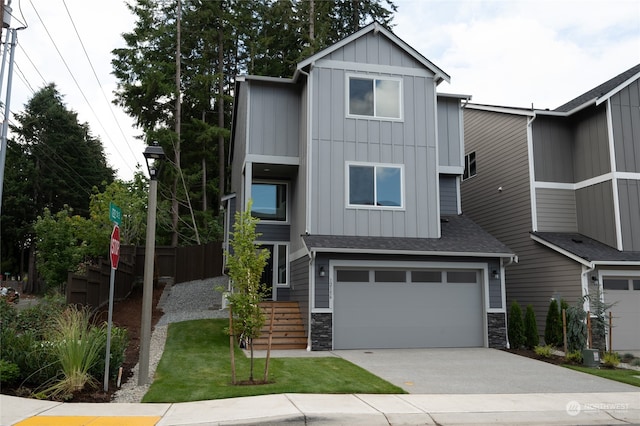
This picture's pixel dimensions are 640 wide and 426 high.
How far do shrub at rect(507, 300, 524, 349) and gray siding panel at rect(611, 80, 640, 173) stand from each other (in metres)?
5.71

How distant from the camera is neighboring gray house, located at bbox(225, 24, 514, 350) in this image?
13570mm

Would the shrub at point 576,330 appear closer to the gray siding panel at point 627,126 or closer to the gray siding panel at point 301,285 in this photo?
the gray siding panel at point 627,126

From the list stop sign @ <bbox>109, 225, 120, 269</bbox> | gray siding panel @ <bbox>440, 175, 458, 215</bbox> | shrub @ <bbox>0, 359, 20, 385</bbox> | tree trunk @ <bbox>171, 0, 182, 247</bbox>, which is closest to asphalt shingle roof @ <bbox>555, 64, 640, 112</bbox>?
gray siding panel @ <bbox>440, 175, 458, 215</bbox>

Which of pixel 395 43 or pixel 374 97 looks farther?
pixel 395 43

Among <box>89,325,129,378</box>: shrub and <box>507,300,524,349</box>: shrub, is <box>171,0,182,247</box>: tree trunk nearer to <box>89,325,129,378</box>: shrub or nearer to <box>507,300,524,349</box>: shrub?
<box>89,325,129,378</box>: shrub

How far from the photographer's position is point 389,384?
895cm

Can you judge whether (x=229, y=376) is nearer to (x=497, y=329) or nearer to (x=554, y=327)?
(x=497, y=329)

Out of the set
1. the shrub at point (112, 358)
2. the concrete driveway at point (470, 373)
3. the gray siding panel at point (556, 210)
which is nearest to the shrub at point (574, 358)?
the concrete driveway at point (470, 373)

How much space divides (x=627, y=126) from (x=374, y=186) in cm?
837

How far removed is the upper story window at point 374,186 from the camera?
14.6 meters

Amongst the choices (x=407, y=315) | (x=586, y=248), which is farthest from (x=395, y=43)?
(x=586, y=248)

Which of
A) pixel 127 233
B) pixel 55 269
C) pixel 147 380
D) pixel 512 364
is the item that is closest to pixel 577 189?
pixel 512 364

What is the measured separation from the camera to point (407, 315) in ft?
45.3

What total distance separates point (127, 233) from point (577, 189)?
19693mm
